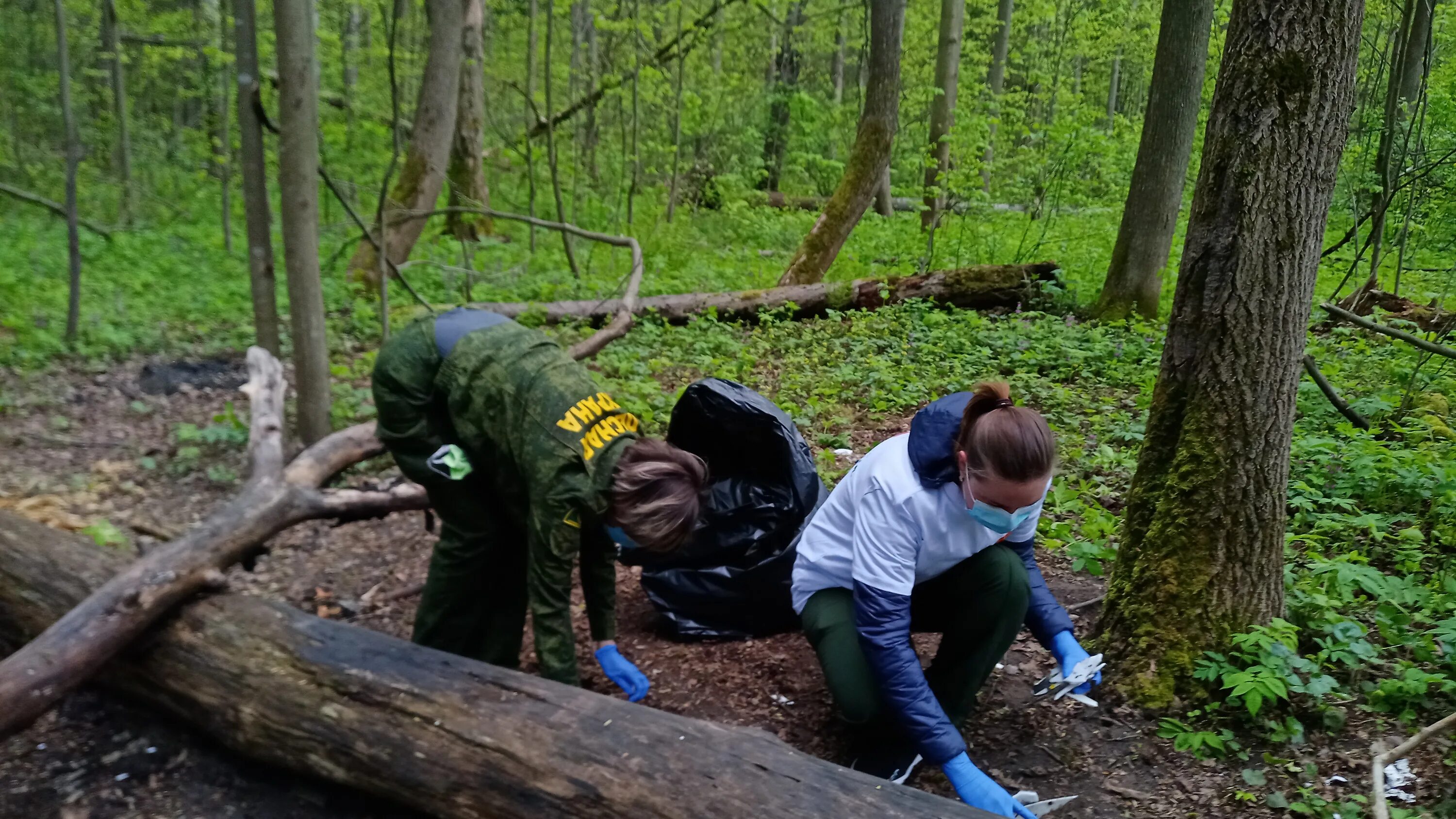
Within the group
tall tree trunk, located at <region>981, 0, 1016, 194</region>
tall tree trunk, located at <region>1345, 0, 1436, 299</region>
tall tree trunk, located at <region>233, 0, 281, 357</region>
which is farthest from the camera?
tall tree trunk, located at <region>981, 0, 1016, 194</region>

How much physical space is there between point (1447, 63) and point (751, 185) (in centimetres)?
847

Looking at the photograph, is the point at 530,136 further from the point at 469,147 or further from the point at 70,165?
the point at 70,165

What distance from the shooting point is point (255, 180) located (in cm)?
466

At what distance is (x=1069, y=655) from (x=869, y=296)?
5.17m

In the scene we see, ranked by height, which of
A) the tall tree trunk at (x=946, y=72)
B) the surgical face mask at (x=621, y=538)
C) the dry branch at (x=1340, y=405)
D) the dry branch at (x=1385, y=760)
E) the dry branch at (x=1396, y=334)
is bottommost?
the dry branch at (x=1385, y=760)

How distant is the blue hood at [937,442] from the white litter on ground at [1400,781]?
3.97 ft

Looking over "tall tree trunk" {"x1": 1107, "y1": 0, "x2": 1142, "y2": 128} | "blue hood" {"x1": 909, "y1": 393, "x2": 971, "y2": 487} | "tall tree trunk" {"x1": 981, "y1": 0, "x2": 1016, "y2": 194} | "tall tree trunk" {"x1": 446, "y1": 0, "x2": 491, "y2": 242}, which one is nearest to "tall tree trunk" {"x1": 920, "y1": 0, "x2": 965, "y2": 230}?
"tall tree trunk" {"x1": 981, "y1": 0, "x2": 1016, "y2": 194}

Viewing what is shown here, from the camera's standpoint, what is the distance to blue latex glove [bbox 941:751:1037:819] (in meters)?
1.86

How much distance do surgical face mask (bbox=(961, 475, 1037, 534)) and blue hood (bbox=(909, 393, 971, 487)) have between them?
0.17 ft

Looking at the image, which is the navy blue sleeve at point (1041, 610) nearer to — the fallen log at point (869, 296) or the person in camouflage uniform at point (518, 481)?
the person in camouflage uniform at point (518, 481)

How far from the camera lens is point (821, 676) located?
2768mm

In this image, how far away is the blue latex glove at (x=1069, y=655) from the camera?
230 cm

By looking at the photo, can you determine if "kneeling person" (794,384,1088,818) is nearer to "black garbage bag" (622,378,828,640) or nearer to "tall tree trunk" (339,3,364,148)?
"black garbage bag" (622,378,828,640)

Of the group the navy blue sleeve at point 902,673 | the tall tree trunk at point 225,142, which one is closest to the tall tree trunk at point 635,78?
the tall tree trunk at point 225,142
